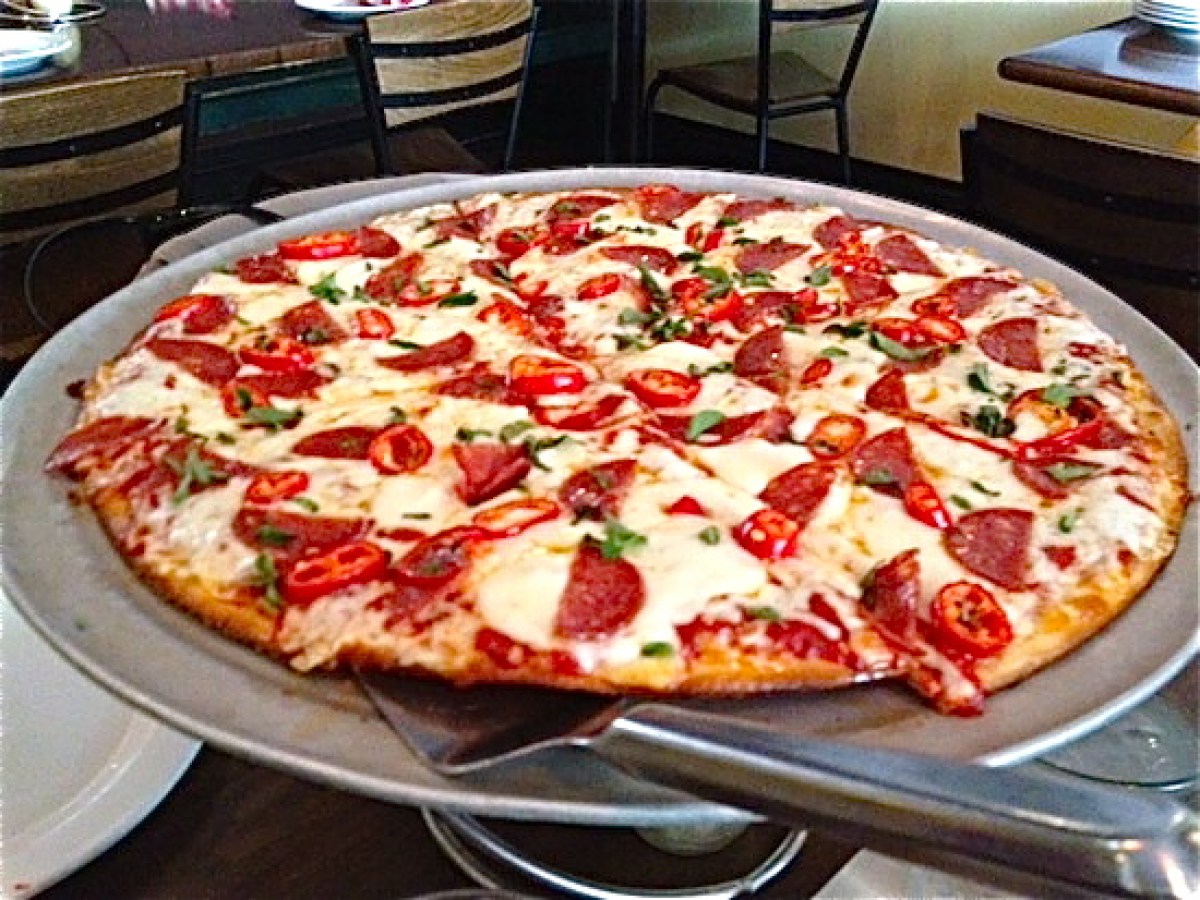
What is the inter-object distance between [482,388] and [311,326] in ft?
0.89

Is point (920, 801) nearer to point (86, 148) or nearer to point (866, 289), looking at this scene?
point (866, 289)

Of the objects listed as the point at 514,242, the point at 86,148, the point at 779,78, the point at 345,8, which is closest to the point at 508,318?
the point at 514,242

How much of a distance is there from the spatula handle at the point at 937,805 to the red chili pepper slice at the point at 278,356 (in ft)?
2.61

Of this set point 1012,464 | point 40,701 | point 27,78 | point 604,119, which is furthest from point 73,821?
point 604,119

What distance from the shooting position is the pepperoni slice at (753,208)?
1821 millimetres

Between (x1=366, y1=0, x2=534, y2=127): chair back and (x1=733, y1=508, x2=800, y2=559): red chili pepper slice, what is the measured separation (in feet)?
6.77

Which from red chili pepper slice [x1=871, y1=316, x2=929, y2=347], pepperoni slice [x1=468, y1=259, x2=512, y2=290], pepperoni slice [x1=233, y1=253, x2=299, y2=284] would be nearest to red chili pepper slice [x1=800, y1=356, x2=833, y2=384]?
red chili pepper slice [x1=871, y1=316, x2=929, y2=347]

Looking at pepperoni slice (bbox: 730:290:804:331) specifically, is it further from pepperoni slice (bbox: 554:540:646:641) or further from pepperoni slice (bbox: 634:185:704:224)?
pepperoni slice (bbox: 554:540:646:641)

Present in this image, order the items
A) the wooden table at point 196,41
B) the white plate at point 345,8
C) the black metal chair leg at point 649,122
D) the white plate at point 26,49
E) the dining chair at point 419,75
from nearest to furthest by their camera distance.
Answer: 1. the white plate at point 26,49
2. the wooden table at point 196,41
3. the dining chair at point 419,75
4. the white plate at point 345,8
5. the black metal chair leg at point 649,122

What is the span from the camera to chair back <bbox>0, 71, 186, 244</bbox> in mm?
2377

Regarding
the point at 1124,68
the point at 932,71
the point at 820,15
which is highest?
the point at 1124,68

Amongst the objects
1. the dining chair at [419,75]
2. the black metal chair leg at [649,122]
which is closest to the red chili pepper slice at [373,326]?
the dining chair at [419,75]

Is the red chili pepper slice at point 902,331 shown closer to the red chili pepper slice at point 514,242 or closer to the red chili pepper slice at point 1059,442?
→ the red chili pepper slice at point 1059,442

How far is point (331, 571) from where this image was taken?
1066 mm
